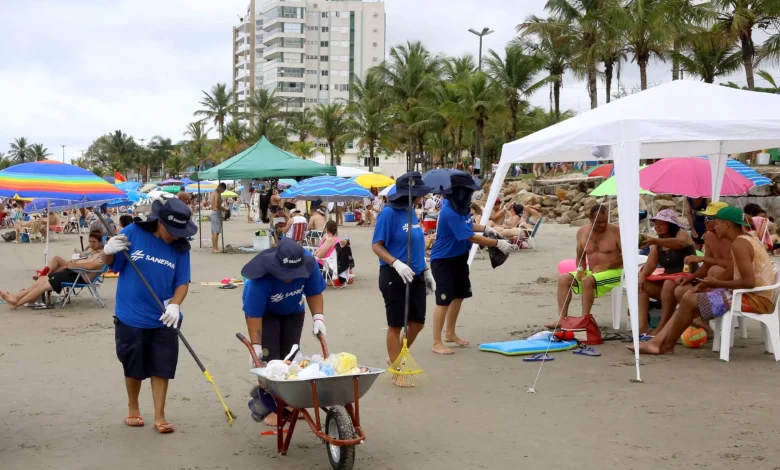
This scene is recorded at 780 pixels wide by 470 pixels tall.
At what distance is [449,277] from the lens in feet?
26.3

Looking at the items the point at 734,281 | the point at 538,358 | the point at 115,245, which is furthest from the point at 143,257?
the point at 734,281

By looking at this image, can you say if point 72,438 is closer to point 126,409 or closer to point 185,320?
point 126,409

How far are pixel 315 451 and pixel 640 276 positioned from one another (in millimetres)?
4920

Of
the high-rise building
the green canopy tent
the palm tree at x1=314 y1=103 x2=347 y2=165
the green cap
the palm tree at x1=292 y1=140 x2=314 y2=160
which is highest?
the high-rise building

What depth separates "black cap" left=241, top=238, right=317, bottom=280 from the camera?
5.09m

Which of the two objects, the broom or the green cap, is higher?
the green cap

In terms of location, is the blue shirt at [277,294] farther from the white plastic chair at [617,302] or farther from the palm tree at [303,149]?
the palm tree at [303,149]

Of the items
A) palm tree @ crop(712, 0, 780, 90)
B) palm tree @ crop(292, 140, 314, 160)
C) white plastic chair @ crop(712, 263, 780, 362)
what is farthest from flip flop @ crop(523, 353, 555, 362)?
palm tree @ crop(292, 140, 314, 160)

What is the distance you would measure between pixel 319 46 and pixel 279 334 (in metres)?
102

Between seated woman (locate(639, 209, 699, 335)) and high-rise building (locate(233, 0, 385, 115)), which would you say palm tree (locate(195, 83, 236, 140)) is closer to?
high-rise building (locate(233, 0, 385, 115))

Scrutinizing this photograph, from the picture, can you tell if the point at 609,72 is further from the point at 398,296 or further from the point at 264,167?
the point at 398,296

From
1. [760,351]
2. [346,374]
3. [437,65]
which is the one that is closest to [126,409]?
[346,374]

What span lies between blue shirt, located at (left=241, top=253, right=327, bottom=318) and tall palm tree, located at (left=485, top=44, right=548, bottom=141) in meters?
42.1

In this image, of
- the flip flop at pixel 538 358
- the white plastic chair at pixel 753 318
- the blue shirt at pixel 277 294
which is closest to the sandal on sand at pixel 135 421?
the blue shirt at pixel 277 294
